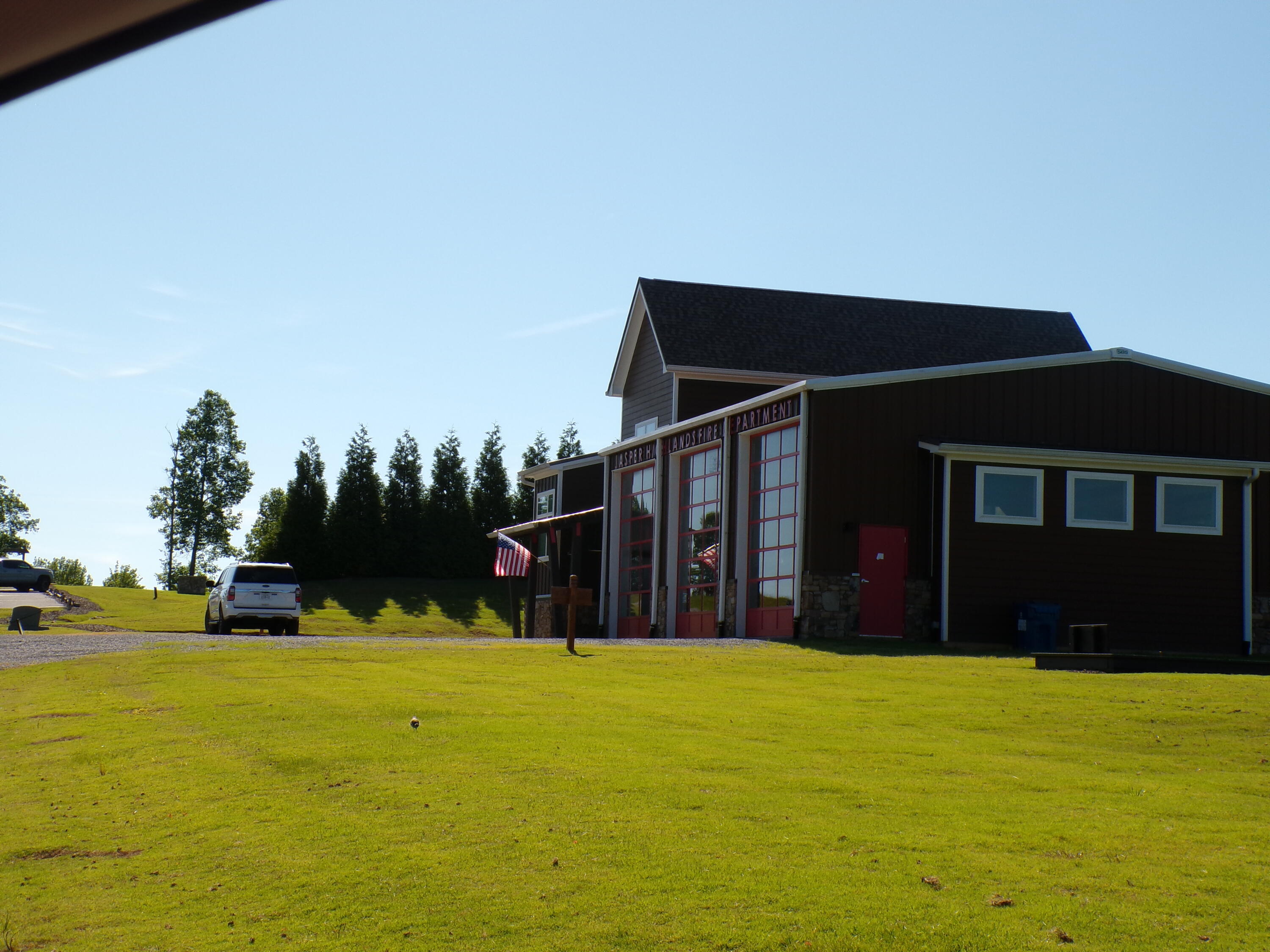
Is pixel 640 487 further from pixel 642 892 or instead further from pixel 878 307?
pixel 642 892

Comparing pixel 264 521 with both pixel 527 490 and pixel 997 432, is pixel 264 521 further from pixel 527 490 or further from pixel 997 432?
pixel 997 432

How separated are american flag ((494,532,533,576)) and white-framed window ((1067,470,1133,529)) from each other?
1344 cm

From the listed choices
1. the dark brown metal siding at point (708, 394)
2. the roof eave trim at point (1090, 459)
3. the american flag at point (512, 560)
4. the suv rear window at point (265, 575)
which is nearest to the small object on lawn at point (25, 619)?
the suv rear window at point (265, 575)

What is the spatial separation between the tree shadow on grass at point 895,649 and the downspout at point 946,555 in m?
0.39

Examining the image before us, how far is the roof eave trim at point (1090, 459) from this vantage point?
22688mm

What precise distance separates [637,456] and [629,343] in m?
5.88

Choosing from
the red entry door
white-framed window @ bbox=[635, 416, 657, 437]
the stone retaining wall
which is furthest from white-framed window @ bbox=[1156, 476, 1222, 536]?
white-framed window @ bbox=[635, 416, 657, 437]

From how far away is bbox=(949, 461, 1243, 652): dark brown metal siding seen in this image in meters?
22.7

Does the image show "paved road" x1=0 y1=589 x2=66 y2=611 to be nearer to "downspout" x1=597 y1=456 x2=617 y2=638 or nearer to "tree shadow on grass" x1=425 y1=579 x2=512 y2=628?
"tree shadow on grass" x1=425 y1=579 x2=512 y2=628

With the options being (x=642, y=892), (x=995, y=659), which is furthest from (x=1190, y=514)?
(x=642, y=892)

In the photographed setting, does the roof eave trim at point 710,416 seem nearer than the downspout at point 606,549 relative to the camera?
Yes

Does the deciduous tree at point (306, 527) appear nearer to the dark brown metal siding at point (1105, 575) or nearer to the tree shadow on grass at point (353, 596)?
the tree shadow on grass at point (353, 596)

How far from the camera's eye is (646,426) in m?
34.2

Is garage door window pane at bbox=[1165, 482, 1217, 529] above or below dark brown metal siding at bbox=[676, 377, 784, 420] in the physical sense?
below
